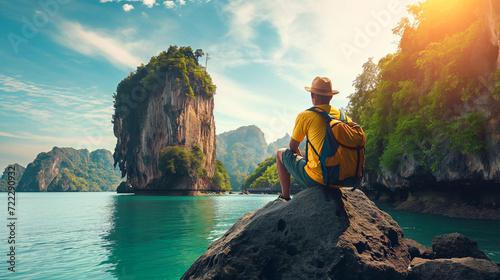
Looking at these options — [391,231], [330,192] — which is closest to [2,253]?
[330,192]

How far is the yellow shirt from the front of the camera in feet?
10.5

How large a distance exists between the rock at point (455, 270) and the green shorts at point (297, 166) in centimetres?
177

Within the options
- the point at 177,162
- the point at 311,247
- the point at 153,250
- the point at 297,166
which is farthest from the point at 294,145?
the point at 177,162

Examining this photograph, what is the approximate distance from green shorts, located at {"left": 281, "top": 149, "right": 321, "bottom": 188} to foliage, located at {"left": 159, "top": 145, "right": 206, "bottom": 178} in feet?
193

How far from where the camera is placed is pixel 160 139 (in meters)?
68.7

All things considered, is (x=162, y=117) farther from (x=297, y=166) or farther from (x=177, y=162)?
(x=297, y=166)

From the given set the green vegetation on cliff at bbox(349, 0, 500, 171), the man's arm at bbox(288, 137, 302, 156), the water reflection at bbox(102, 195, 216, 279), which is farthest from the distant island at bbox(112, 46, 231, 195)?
the man's arm at bbox(288, 137, 302, 156)

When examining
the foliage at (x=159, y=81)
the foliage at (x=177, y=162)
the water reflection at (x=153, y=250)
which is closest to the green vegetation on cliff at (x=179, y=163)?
the foliage at (x=177, y=162)

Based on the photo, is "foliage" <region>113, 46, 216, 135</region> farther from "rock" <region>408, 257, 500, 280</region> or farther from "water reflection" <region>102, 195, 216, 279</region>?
"rock" <region>408, 257, 500, 280</region>

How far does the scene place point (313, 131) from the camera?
128 inches

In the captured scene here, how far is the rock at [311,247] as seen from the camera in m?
2.92

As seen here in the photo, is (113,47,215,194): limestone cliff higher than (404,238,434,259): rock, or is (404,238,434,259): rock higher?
(113,47,215,194): limestone cliff

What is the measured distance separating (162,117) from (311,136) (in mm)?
69798

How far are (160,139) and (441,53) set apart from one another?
6418 cm
